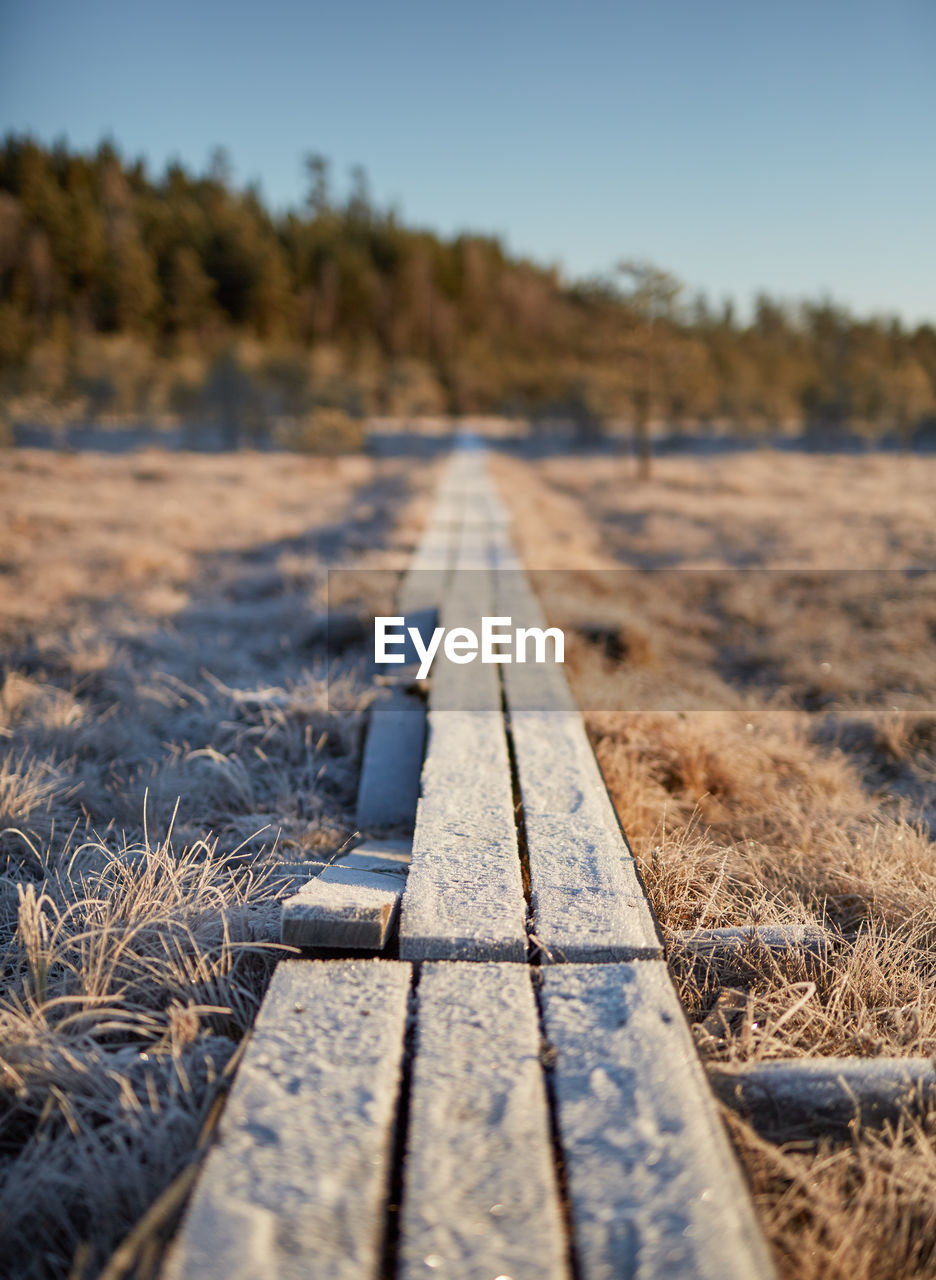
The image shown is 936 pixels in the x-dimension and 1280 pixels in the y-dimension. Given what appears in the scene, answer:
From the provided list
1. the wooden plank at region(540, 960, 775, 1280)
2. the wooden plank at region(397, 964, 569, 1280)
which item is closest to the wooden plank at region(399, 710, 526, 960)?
the wooden plank at region(397, 964, 569, 1280)

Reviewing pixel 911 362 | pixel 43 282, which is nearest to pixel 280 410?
pixel 911 362

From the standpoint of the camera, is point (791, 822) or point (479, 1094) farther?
point (791, 822)

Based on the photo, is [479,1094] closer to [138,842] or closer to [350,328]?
[138,842]

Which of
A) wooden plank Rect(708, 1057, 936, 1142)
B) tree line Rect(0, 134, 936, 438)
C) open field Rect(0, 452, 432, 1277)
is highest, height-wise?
tree line Rect(0, 134, 936, 438)

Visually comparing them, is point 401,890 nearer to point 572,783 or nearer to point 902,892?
point 572,783

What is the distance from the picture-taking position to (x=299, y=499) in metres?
17.4

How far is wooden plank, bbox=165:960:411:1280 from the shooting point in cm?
112

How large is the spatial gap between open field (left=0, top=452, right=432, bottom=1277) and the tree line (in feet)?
72.5

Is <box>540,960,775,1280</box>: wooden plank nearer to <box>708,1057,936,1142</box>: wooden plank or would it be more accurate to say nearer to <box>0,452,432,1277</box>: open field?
<box>708,1057,936,1142</box>: wooden plank

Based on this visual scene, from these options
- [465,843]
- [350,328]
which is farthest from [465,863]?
[350,328]

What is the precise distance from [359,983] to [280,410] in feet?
165

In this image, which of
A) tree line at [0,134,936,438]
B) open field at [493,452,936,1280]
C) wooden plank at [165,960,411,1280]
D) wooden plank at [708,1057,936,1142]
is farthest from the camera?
tree line at [0,134,936,438]

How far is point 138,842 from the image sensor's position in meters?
2.70

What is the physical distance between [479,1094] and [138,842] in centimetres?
176
